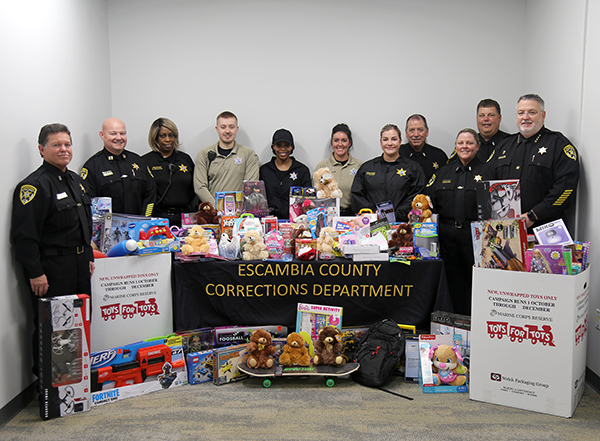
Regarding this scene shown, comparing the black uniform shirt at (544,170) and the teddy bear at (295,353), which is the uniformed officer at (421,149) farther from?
the teddy bear at (295,353)

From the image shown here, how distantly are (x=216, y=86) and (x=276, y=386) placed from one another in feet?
10.3

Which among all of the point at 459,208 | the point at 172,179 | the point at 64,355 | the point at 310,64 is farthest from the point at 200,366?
the point at 310,64

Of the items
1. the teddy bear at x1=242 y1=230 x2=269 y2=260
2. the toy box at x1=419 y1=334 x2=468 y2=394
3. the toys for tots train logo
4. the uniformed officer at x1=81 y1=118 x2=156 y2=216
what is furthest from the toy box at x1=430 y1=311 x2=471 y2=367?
the uniformed officer at x1=81 y1=118 x2=156 y2=216

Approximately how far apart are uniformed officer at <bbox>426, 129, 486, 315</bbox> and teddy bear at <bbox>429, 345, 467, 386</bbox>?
1062 millimetres

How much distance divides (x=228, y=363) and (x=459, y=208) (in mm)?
2205

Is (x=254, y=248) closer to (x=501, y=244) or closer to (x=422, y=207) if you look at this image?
(x=422, y=207)

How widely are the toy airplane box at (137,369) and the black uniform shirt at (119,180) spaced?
1.26m

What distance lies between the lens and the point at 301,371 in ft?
9.22

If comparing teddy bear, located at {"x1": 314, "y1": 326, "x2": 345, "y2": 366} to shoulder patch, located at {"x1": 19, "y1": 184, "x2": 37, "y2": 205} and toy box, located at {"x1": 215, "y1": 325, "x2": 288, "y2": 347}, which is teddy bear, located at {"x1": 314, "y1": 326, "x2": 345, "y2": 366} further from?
shoulder patch, located at {"x1": 19, "y1": 184, "x2": 37, "y2": 205}

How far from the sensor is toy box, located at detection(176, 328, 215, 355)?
305cm

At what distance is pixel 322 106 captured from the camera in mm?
4617

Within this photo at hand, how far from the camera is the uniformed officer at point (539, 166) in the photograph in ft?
10.1

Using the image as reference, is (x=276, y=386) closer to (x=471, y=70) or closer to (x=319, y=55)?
(x=319, y=55)

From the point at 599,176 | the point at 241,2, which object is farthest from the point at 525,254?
the point at 241,2
